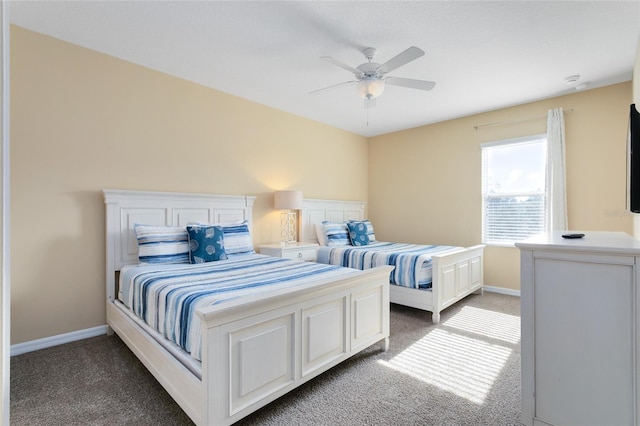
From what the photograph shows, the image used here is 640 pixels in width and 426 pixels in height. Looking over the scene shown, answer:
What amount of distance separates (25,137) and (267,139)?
240 cm

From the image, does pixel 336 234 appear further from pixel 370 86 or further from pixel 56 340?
pixel 56 340

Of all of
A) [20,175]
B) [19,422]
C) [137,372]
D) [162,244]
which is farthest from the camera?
[162,244]

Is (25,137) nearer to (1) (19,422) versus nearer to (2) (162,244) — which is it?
(2) (162,244)

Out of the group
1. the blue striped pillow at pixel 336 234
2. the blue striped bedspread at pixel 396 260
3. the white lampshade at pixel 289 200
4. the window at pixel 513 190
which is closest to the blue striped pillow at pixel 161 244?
the white lampshade at pixel 289 200

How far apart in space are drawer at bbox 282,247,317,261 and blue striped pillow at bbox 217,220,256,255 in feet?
1.65

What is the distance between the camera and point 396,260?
3459mm

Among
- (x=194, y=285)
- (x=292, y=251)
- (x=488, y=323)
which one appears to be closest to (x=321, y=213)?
(x=292, y=251)

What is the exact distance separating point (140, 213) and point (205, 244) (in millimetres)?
747

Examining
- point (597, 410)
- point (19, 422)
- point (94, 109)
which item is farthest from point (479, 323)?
point (94, 109)

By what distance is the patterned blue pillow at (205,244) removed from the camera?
2777mm

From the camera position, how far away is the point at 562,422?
143 cm

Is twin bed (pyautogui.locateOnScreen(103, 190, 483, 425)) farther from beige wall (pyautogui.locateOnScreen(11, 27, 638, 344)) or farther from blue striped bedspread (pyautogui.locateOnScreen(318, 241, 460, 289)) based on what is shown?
beige wall (pyautogui.locateOnScreen(11, 27, 638, 344))

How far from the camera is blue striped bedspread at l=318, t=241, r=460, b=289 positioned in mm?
3295

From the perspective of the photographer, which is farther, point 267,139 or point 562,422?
point 267,139
